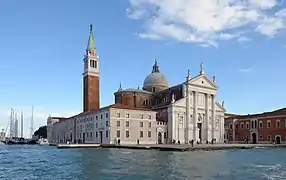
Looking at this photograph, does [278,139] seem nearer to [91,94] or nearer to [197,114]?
[197,114]

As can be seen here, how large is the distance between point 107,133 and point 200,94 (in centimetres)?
2036

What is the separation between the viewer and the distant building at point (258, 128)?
66875mm

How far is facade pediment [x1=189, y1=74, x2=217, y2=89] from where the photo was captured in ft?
226

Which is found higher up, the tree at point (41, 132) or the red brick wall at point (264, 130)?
the red brick wall at point (264, 130)

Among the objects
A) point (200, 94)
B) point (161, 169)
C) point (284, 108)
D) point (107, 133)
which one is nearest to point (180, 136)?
point (200, 94)

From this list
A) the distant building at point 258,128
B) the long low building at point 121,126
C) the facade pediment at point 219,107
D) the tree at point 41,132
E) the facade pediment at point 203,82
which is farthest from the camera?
the tree at point 41,132

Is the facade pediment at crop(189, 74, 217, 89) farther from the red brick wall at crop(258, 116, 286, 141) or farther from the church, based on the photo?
the red brick wall at crop(258, 116, 286, 141)

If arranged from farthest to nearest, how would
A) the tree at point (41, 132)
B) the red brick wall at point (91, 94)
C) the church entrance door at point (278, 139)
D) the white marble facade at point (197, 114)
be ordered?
the tree at point (41, 132), the red brick wall at point (91, 94), the church entrance door at point (278, 139), the white marble facade at point (197, 114)

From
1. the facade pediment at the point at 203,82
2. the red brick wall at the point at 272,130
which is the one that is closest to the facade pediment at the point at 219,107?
the facade pediment at the point at 203,82

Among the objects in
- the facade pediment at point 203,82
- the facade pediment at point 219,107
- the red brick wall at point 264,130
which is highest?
the facade pediment at point 203,82

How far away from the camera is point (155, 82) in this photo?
3216 inches

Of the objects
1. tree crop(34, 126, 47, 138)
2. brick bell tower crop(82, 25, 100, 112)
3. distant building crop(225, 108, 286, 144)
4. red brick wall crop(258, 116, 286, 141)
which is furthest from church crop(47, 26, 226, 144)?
tree crop(34, 126, 47, 138)

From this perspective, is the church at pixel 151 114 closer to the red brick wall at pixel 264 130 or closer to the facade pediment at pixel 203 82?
the facade pediment at pixel 203 82

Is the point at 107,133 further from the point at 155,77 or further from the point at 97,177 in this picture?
the point at 97,177
